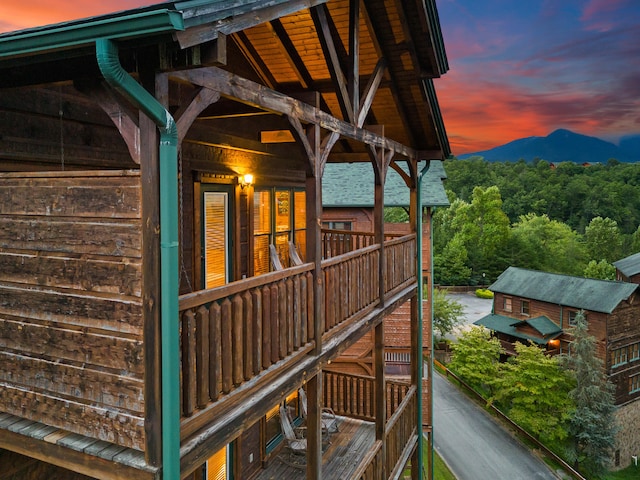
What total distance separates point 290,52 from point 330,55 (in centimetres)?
164

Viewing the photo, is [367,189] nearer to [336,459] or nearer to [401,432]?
[401,432]

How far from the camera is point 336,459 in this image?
8.55 metres

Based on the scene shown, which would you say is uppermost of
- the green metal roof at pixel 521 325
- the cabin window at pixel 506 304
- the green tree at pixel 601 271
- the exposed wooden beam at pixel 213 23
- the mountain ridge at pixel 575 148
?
the mountain ridge at pixel 575 148

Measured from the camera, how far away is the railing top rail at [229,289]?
3.32m

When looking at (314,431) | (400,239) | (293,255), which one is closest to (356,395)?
(293,255)

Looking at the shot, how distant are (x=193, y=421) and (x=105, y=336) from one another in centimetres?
Result: 83

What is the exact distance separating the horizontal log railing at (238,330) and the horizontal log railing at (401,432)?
410cm

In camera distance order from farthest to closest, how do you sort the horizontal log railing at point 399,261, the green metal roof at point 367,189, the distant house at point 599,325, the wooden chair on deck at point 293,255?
1. the distant house at point 599,325
2. the green metal roof at point 367,189
3. the wooden chair on deck at point 293,255
4. the horizontal log railing at point 399,261

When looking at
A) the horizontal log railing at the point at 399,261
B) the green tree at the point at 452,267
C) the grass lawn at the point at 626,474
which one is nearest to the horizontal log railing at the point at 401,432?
the horizontal log railing at the point at 399,261

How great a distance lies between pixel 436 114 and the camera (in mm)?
9273

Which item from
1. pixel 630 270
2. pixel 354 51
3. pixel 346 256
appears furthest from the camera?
pixel 630 270

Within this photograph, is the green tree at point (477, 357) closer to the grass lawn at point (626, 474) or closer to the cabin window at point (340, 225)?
the grass lawn at point (626, 474)

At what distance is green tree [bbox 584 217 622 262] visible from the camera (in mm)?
55000

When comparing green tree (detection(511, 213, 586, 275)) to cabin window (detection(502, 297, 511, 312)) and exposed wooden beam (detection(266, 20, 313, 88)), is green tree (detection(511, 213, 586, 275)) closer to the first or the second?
cabin window (detection(502, 297, 511, 312))
